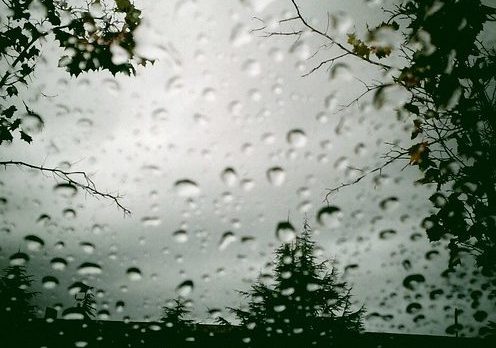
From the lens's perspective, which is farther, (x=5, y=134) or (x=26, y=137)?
(x=26, y=137)

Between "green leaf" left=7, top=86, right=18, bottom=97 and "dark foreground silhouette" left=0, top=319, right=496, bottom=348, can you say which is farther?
"dark foreground silhouette" left=0, top=319, right=496, bottom=348

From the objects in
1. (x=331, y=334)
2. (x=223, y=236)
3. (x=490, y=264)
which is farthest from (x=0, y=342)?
(x=331, y=334)

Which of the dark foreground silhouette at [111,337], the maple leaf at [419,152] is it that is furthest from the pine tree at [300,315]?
the maple leaf at [419,152]

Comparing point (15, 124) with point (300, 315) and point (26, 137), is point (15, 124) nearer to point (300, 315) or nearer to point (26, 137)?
point (26, 137)

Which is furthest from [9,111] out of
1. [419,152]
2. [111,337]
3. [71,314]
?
[419,152]

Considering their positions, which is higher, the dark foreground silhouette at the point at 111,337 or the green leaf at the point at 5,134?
the green leaf at the point at 5,134

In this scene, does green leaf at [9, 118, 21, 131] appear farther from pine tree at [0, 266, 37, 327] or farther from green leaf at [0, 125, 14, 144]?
pine tree at [0, 266, 37, 327]

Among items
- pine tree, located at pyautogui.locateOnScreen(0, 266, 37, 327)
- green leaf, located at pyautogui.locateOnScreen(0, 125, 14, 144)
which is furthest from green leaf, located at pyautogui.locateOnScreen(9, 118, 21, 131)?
pine tree, located at pyautogui.locateOnScreen(0, 266, 37, 327)

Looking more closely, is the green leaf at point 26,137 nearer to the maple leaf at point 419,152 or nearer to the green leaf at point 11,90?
the green leaf at point 11,90

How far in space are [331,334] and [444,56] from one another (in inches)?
340

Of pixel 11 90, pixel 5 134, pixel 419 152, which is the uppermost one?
pixel 11 90

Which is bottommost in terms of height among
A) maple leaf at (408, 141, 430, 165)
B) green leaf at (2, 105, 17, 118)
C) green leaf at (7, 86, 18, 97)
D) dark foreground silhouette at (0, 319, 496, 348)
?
dark foreground silhouette at (0, 319, 496, 348)

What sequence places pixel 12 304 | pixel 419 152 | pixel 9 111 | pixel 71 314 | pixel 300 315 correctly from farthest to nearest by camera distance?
pixel 300 315
pixel 12 304
pixel 9 111
pixel 419 152
pixel 71 314

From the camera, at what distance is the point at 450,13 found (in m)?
2.50
